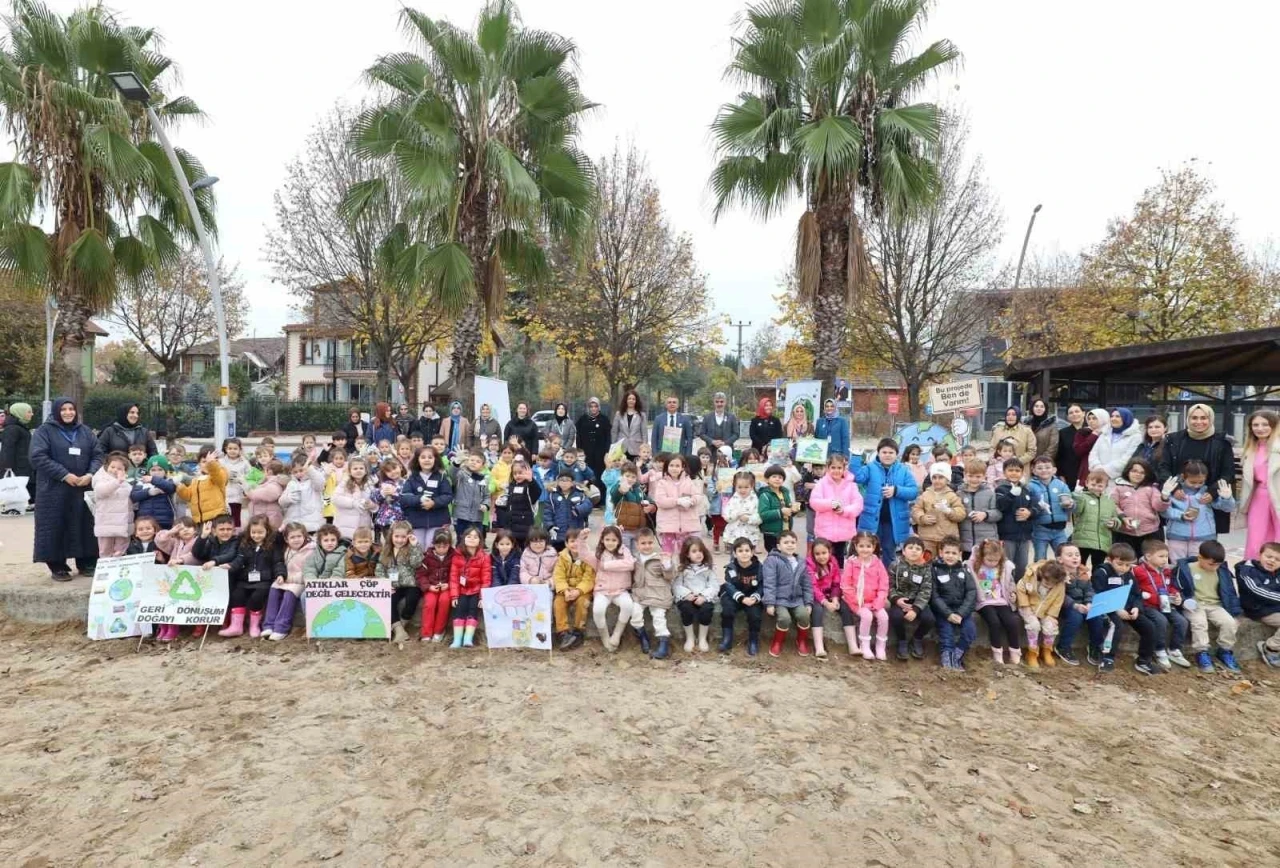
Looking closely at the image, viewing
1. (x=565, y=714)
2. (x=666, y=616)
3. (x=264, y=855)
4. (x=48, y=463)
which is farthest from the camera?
(x=48, y=463)

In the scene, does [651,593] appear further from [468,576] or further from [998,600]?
[998,600]

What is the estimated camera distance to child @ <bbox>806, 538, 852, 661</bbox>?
5988 mm

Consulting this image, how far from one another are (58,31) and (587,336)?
468 inches

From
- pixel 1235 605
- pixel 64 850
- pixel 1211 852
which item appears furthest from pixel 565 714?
pixel 1235 605

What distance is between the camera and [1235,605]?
5.93 m

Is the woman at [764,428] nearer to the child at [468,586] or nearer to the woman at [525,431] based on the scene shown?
the woman at [525,431]

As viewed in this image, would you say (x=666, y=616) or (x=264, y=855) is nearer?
(x=264, y=855)

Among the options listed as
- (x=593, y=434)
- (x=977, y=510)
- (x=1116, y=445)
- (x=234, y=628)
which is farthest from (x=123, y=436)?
(x=1116, y=445)

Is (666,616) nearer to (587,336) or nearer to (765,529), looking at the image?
(765,529)

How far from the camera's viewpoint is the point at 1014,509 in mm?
6469

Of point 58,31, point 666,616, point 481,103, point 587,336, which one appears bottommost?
point 666,616

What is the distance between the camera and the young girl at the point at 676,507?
23.0 ft

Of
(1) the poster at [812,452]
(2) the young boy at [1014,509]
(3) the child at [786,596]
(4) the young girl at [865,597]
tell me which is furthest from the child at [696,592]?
(2) the young boy at [1014,509]

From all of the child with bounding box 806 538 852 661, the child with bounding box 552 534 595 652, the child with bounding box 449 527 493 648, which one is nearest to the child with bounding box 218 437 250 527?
the child with bounding box 449 527 493 648
